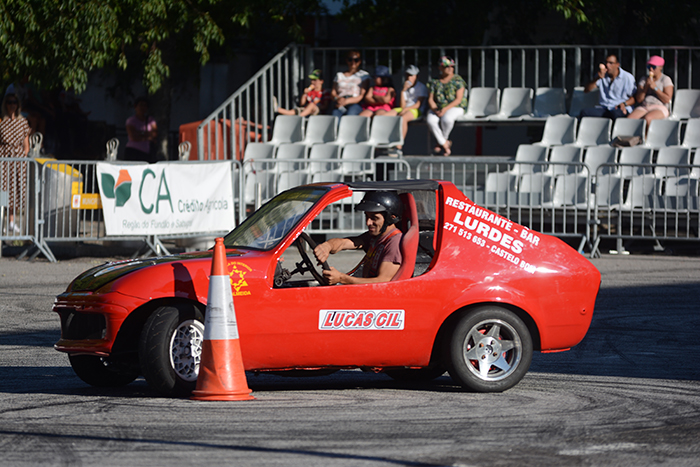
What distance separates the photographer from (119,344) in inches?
260

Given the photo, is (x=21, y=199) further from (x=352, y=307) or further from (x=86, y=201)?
(x=352, y=307)

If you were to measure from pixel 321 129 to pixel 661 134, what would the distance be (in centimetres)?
623

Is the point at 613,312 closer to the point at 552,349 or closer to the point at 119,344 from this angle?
the point at 552,349

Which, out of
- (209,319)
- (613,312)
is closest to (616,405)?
(209,319)

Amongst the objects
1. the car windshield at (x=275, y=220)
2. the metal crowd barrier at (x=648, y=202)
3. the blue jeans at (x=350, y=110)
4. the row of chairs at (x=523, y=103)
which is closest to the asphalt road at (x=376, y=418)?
the car windshield at (x=275, y=220)

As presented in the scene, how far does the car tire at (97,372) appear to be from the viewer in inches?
281

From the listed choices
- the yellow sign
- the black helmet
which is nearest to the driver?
the black helmet

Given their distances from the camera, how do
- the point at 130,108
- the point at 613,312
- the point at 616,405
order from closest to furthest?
1. the point at 616,405
2. the point at 613,312
3. the point at 130,108

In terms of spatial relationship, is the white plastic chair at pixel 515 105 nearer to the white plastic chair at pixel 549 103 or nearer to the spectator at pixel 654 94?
the white plastic chair at pixel 549 103

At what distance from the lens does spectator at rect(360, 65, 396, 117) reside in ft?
64.5

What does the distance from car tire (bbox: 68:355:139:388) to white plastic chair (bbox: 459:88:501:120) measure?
13.6 metres

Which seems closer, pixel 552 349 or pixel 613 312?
pixel 552 349

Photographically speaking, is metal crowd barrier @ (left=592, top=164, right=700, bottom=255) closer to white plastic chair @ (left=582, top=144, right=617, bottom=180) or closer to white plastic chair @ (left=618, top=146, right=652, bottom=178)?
white plastic chair @ (left=618, top=146, right=652, bottom=178)

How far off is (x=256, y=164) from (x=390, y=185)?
1061cm
